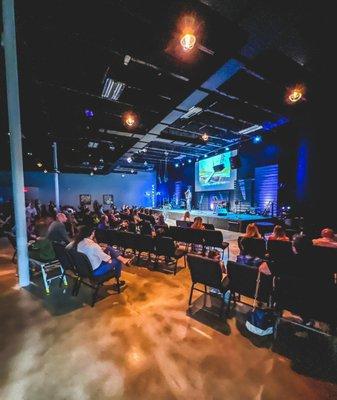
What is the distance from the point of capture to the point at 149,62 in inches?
184

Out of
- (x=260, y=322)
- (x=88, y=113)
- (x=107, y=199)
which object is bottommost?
(x=260, y=322)

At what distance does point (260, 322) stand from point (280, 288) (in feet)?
2.00

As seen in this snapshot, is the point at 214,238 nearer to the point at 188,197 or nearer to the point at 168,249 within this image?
the point at 168,249

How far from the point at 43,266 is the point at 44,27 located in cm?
467

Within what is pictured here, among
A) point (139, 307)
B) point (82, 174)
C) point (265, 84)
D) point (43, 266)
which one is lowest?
point (139, 307)

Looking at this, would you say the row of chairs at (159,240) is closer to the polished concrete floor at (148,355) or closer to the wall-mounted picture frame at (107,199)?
the polished concrete floor at (148,355)

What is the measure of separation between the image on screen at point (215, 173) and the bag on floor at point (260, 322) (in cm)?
1169

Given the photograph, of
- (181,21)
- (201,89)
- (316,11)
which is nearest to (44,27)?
(181,21)

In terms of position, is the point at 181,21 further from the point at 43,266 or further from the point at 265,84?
the point at 43,266

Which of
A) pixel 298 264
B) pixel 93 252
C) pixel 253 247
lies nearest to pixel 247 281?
pixel 298 264

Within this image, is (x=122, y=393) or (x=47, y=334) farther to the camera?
(x=47, y=334)

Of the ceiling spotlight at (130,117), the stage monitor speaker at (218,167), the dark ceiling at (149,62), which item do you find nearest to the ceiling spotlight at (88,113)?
the dark ceiling at (149,62)

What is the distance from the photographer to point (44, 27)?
372cm

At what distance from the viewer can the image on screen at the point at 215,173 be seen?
14.4 m
